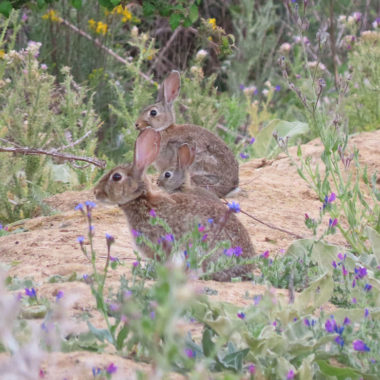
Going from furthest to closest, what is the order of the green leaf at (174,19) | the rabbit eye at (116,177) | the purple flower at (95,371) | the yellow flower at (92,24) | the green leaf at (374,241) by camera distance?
the yellow flower at (92,24), the green leaf at (174,19), the rabbit eye at (116,177), the green leaf at (374,241), the purple flower at (95,371)

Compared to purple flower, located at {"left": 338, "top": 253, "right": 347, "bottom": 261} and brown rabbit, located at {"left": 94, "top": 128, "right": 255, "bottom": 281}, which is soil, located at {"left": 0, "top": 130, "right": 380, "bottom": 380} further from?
purple flower, located at {"left": 338, "top": 253, "right": 347, "bottom": 261}

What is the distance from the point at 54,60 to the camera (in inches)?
374

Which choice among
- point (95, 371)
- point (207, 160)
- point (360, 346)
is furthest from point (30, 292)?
point (207, 160)

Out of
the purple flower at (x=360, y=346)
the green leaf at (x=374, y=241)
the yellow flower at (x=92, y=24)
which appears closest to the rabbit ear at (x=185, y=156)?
the green leaf at (x=374, y=241)

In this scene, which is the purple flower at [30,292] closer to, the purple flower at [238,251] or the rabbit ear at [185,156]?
the purple flower at [238,251]

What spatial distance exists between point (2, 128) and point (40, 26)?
3.80 meters

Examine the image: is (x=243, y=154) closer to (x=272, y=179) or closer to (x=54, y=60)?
(x=272, y=179)

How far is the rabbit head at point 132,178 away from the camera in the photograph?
167 inches

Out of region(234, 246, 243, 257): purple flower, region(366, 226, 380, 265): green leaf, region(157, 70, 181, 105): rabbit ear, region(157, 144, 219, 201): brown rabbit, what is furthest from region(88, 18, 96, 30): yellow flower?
region(234, 246, 243, 257): purple flower

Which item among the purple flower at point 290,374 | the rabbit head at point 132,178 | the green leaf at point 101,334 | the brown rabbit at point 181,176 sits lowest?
the purple flower at point 290,374

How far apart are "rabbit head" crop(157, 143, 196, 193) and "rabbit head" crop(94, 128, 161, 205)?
1.17 meters

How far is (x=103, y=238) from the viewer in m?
4.78

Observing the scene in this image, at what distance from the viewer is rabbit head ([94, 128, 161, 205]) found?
13.9 ft

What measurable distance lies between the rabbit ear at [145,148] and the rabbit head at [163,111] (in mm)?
2676
